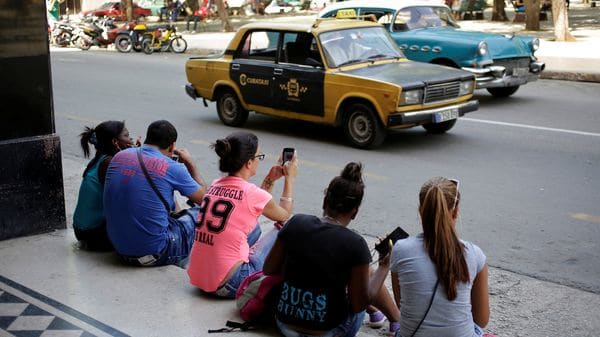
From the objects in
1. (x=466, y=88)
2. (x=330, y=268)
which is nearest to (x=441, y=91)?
(x=466, y=88)

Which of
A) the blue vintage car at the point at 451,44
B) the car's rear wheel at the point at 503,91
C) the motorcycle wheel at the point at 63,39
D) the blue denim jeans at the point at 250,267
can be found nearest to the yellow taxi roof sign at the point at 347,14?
the blue vintage car at the point at 451,44

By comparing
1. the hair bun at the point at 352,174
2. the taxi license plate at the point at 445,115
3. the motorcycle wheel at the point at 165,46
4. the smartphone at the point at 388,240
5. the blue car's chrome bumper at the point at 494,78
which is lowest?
the taxi license plate at the point at 445,115

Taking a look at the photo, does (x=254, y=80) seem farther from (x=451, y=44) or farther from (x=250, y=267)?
(x=250, y=267)

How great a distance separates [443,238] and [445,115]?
7159 millimetres

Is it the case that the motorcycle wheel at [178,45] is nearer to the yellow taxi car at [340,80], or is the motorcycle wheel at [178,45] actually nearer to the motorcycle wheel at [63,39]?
the motorcycle wheel at [63,39]

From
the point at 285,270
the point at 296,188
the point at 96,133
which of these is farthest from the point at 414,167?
the point at 285,270

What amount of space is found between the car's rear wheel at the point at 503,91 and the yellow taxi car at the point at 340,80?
3811 millimetres

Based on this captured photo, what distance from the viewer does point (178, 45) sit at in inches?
1060

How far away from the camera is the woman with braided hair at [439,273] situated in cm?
405

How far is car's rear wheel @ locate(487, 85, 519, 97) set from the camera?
15344mm

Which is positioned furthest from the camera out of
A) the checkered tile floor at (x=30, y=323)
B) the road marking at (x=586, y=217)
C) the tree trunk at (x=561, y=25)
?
the tree trunk at (x=561, y=25)

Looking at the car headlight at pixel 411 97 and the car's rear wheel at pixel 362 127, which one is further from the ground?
the car headlight at pixel 411 97

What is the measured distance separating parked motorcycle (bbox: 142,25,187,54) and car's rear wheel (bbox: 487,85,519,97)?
44.9 ft

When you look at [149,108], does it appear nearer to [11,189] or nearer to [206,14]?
[11,189]
